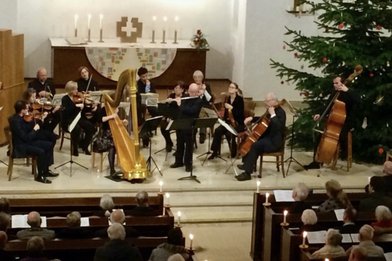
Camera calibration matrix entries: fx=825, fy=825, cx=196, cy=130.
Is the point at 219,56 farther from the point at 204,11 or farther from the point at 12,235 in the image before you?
the point at 12,235

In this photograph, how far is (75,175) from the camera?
12.8 m

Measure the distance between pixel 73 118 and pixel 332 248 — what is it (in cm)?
652

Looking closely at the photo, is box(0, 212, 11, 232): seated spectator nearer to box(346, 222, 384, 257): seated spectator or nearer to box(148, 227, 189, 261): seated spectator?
box(148, 227, 189, 261): seated spectator

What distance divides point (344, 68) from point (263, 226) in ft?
16.2

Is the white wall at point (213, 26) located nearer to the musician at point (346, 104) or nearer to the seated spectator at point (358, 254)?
the musician at point (346, 104)

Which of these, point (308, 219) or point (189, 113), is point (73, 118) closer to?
point (189, 113)

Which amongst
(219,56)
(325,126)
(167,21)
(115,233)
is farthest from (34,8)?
(115,233)

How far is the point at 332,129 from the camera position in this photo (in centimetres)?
1321

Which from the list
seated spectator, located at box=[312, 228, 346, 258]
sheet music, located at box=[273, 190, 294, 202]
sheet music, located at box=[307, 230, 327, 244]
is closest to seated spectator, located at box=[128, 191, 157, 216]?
sheet music, located at box=[273, 190, 294, 202]

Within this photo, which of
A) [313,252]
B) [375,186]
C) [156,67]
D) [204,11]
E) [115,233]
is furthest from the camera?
[204,11]

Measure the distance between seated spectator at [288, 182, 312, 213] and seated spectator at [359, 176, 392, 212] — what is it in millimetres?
740

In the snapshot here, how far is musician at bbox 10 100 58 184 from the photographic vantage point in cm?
1220

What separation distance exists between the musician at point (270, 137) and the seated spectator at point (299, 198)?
2939mm

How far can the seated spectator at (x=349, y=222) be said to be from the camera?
29.6 feet
